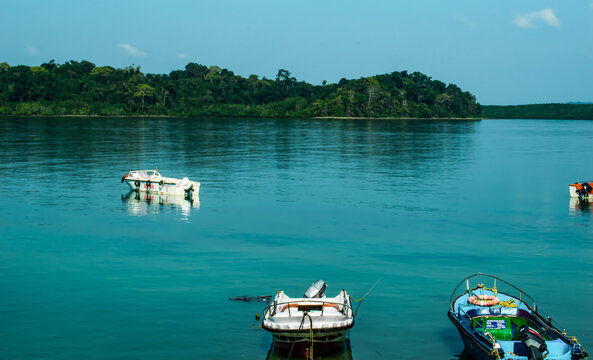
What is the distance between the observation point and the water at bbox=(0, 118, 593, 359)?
958 inches

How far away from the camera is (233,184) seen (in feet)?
219

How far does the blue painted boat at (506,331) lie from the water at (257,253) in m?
1.62

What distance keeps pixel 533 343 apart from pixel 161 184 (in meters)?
46.1

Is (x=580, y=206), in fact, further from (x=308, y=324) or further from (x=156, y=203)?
(x=308, y=324)

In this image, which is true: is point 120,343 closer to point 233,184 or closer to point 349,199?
point 349,199

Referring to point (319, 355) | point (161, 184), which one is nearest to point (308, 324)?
point (319, 355)

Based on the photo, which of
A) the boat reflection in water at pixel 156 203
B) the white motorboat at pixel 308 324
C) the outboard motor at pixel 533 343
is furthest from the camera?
the boat reflection in water at pixel 156 203

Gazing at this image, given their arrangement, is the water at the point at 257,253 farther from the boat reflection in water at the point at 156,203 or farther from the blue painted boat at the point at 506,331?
the blue painted boat at the point at 506,331

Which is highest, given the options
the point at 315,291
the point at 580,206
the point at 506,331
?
the point at 315,291

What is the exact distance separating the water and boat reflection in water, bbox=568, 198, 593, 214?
1.93ft

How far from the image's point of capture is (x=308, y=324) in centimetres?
2116

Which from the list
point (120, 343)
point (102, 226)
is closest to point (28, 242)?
point (102, 226)

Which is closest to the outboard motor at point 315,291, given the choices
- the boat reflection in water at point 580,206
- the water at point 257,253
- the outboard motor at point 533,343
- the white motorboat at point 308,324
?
the white motorboat at point 308,324

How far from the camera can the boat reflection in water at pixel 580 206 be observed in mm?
53844
